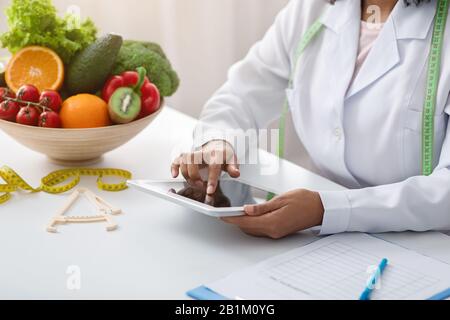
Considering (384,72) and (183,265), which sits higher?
(384,72)

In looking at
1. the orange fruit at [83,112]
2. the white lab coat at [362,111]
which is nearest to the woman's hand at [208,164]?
the white lab coat at [362,111]

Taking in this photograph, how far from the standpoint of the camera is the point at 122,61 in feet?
4.99

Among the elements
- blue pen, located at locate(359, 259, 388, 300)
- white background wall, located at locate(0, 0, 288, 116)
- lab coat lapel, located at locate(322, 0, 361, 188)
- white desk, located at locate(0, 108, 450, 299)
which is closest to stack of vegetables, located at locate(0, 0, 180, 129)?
white desk, located at locate(0, 108, 450, 299)

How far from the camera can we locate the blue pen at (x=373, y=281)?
3.15 ft

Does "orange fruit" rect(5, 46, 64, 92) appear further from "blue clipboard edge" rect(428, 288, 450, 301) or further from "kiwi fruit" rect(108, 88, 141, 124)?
"blue clipboard edge" rect(428, 288, 450, 301)

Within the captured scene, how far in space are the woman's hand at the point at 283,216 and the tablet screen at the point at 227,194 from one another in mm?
58

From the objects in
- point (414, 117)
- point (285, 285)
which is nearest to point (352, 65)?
point (414, 117)

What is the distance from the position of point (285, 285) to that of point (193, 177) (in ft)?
1.20

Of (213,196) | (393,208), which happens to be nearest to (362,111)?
(393,208)

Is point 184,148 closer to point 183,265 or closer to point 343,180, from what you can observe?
point 343,180

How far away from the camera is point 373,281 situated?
3.29ft

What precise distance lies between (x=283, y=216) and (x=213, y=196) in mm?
145

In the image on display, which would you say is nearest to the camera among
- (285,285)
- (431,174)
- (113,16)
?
(285,285)

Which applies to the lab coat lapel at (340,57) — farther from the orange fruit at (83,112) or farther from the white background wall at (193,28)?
the white background wall at (193,28)
